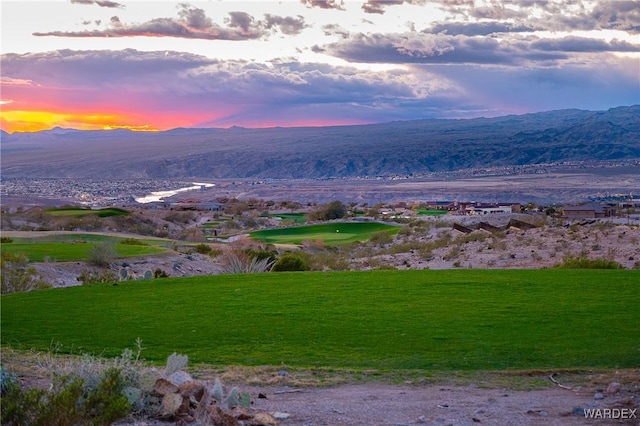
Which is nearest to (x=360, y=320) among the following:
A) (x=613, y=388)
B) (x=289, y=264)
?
(x=613, y=388)

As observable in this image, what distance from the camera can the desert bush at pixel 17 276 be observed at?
2380 centimetres

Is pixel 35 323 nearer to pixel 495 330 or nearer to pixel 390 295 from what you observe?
pixel 390 295

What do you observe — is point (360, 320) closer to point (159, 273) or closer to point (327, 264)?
point (159, 273)

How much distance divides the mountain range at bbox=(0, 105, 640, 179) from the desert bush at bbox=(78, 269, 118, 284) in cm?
8380

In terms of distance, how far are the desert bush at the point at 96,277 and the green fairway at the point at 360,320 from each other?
4.45m

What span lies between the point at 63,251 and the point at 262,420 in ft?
84.6

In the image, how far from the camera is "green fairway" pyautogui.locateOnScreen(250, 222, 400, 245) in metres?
51.8

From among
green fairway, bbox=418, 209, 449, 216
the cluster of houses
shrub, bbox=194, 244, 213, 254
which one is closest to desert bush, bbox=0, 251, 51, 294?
shrub, bbox=194, 244, 213, 254

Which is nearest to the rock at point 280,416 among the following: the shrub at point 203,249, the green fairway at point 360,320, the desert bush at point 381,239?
the green fairway at point 360,320

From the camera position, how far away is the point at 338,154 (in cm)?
13425

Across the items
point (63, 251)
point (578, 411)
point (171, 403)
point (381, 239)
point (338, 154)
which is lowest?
point (381, 239)

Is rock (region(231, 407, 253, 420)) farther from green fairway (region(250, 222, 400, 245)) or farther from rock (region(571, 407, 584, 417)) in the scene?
green fairway (region(250, 222, 400, 245))

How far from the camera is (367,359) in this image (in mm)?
12664

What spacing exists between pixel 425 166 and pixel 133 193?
44.1 m
